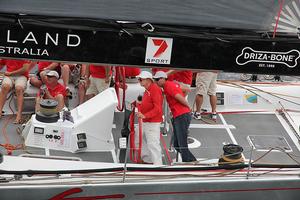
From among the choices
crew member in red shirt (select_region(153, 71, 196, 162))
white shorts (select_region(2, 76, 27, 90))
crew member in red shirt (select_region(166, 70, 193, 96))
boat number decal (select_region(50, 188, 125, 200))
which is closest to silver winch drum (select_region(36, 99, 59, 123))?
white shorts (select_region(2, 76, 27, 90))

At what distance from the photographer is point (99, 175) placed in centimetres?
567

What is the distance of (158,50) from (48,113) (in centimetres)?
263

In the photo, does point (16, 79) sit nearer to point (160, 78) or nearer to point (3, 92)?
point (3, 92)

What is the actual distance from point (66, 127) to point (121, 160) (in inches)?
28.0

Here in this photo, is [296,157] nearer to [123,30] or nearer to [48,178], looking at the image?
[48,178]

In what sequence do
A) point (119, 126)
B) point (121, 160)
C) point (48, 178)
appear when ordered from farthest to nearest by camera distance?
1. point (119, 126)
2. point (121, 160)
3. point (48, 178)

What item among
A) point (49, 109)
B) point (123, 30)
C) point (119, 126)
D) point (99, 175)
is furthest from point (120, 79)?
point (123, 30)

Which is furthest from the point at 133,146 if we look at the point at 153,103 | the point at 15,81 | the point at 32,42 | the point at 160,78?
the point at 32,42

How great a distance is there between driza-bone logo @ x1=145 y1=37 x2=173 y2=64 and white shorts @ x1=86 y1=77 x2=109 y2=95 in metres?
3.18

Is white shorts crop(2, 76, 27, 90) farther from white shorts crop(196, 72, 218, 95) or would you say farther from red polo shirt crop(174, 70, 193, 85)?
white shorts crop(196, 72, 218, 95)

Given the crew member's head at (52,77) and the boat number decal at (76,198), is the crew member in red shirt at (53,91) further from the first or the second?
the boat number decal at (76,198)

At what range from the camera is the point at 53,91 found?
6.93 metres

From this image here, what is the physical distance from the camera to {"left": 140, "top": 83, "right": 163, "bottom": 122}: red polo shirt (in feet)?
20.5

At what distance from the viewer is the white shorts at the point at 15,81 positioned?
709 cm
